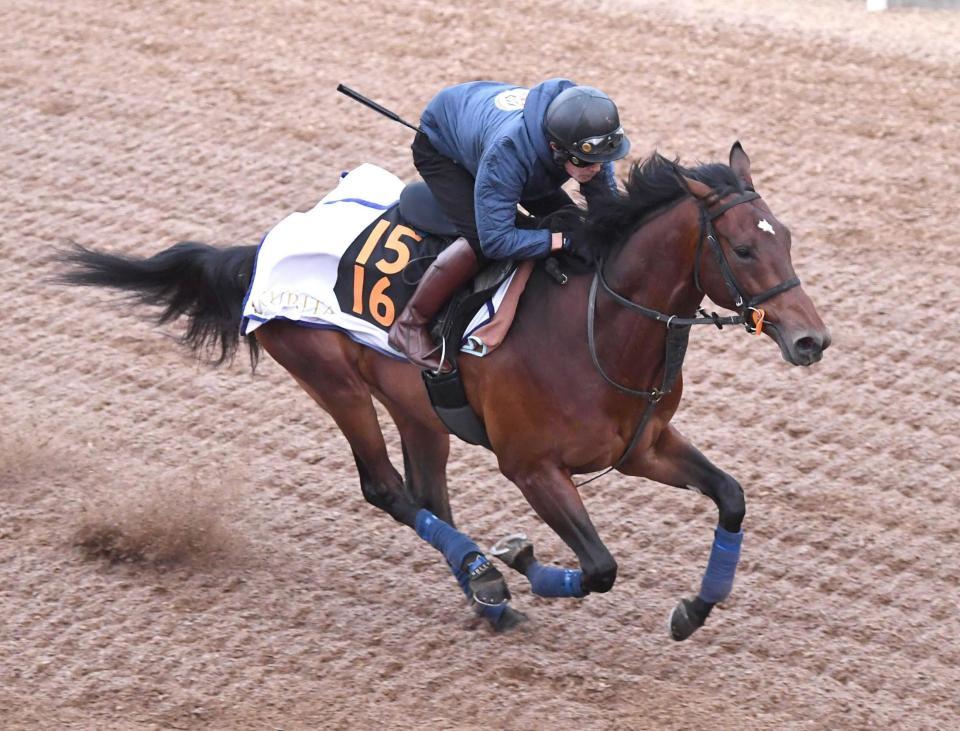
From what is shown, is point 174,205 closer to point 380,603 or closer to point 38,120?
point 38,120

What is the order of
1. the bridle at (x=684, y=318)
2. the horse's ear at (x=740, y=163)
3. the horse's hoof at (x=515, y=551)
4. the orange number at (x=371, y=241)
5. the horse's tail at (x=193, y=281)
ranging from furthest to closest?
the horse's tail at (x=193, y=281) → the horse's hoof at (x=515, y=551) → the orange number at (x=371, y=241) → the horse's ear at (x=740, y=163) → the bridle at (x=684, y=318)

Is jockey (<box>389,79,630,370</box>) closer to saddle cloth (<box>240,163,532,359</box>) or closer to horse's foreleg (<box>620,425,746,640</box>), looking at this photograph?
saddle cloth (<box>240,163,532,359</box>)

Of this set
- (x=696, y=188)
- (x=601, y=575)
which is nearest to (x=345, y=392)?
(x=601, y=575)

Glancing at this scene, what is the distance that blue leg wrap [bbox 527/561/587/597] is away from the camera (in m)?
5.18

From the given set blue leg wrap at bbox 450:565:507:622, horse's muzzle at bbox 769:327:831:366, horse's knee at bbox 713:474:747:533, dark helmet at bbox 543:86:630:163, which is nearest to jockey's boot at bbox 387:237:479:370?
dark helmet at bbox 543:86:630:163

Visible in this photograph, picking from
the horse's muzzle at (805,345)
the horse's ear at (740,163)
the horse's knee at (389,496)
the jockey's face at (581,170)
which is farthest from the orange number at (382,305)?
the horse's muzzle at (805,345)

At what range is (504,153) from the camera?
4758 millimetres

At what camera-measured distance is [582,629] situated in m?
5.57

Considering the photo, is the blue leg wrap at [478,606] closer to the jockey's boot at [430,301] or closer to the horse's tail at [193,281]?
the jockey's boot at [430,301]

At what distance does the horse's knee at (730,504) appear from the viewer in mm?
5082

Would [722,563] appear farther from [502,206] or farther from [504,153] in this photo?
[504,153]

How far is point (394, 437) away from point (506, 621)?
65.8 inches

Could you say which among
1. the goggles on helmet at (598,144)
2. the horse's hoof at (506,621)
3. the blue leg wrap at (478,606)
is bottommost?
the horse's hoof at (506,621)

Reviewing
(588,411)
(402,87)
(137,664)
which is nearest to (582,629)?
(588,411)
